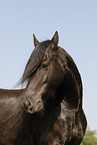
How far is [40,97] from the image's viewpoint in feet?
13.4

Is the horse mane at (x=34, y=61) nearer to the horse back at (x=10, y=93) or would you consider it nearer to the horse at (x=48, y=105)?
the horse at (x=48, y=105)

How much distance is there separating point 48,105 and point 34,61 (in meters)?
0.98

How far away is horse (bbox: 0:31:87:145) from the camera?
13.6 ft

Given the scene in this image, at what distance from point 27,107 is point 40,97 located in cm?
32

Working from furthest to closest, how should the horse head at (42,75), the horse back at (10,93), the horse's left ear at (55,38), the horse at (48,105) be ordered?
the horse back at (10,93), the horse's left ear at (55,38), the horse at (48,105), the horse head at (42,75)

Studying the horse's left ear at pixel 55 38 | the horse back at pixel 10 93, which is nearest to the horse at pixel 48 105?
the horse's left ear at pixel 55 38

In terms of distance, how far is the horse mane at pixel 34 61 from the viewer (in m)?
4.15

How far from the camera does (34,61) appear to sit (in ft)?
13.7

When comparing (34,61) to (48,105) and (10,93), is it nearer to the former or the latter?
(48,105)

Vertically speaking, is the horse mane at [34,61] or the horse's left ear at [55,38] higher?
the horse's left ear at [55,38]

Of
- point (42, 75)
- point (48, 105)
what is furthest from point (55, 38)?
point (48, 105)

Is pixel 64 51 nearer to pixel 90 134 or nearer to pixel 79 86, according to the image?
pixel 79 86

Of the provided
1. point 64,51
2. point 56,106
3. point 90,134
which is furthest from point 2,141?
point 90,134

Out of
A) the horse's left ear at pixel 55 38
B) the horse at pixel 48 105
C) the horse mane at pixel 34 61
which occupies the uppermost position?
the horse's left ear at pixel 55 38
